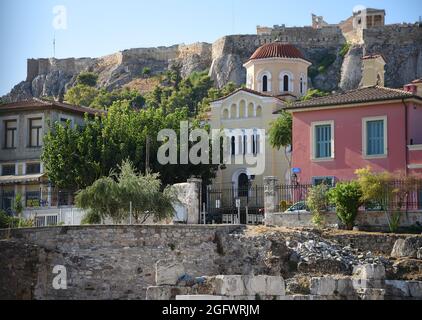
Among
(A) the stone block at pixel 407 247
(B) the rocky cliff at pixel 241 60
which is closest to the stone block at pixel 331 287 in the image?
(A) the stone block at pixel 407 247

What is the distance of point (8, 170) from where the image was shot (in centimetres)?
5875

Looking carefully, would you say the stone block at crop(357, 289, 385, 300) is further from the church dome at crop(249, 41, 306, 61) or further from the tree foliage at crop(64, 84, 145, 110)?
the tree foliage at crop(64, 84, 145, 110)

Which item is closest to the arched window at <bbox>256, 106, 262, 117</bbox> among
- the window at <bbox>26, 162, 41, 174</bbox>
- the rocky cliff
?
the window at <bbox>26, 162, 41, 174</bbox>

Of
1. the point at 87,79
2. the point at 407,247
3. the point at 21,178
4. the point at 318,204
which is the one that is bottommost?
the point at 407,247

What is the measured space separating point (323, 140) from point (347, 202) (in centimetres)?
641

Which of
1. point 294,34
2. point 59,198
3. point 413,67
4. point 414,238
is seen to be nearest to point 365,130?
point 414,238

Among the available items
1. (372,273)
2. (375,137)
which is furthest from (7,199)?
(372,273)

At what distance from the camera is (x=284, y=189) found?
146 ft

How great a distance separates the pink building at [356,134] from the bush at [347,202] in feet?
11.4

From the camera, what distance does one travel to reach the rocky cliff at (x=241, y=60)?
4220 inches

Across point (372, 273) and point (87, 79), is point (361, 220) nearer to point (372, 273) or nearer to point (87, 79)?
point (372, 273)

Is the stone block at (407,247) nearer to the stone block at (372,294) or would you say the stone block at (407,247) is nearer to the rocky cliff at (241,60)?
the stone block at (372,294)
